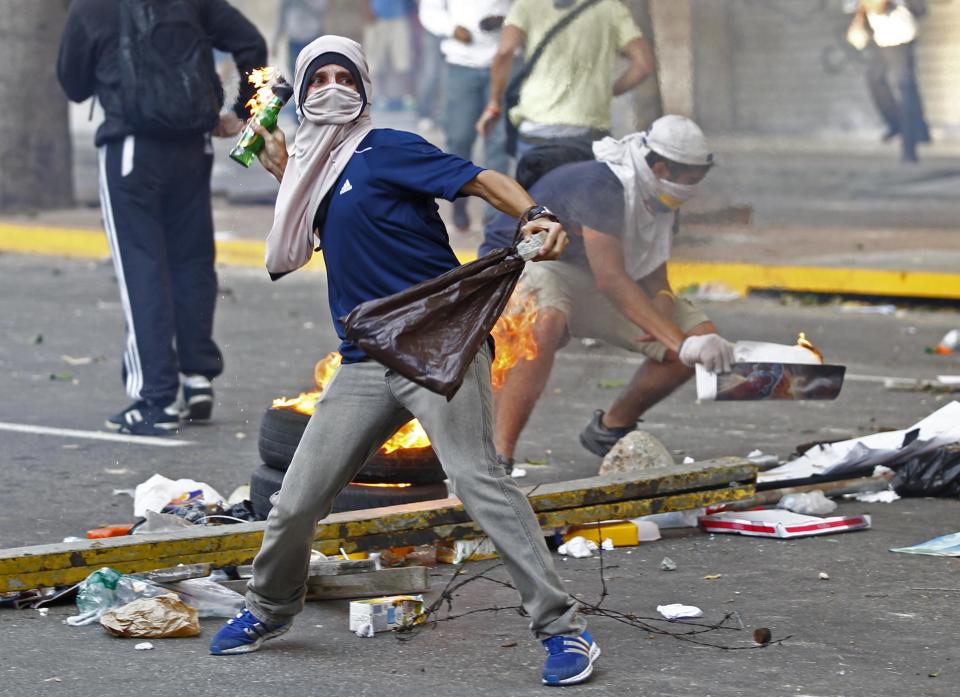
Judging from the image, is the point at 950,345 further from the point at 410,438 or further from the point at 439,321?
the point at 439,321

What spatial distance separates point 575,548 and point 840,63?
1583 cm

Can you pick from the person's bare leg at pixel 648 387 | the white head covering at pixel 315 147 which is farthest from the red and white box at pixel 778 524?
the white head covering at pixel 315 147

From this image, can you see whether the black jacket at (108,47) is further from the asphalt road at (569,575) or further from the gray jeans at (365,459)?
the gray jeans at (365,459)

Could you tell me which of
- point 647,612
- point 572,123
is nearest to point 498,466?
point 647,612

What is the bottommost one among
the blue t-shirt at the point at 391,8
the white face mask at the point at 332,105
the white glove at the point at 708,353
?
the white glove at the point at 708,353

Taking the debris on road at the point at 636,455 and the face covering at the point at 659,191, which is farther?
the face covering at the point at 659,191

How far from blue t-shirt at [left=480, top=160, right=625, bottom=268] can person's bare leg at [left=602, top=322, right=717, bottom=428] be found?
568mm

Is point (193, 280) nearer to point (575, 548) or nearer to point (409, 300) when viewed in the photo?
point (575, 548)

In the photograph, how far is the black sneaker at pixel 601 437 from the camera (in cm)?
750

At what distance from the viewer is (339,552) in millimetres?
5547

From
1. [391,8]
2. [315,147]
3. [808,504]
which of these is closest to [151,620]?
[315,147]

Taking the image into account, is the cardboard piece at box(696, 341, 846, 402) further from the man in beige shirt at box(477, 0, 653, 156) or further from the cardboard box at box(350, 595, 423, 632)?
the cardboard box at box(350, 595, 423, 632)

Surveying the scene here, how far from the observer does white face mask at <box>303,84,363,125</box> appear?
4.73m

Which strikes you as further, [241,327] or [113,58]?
[241,327]
